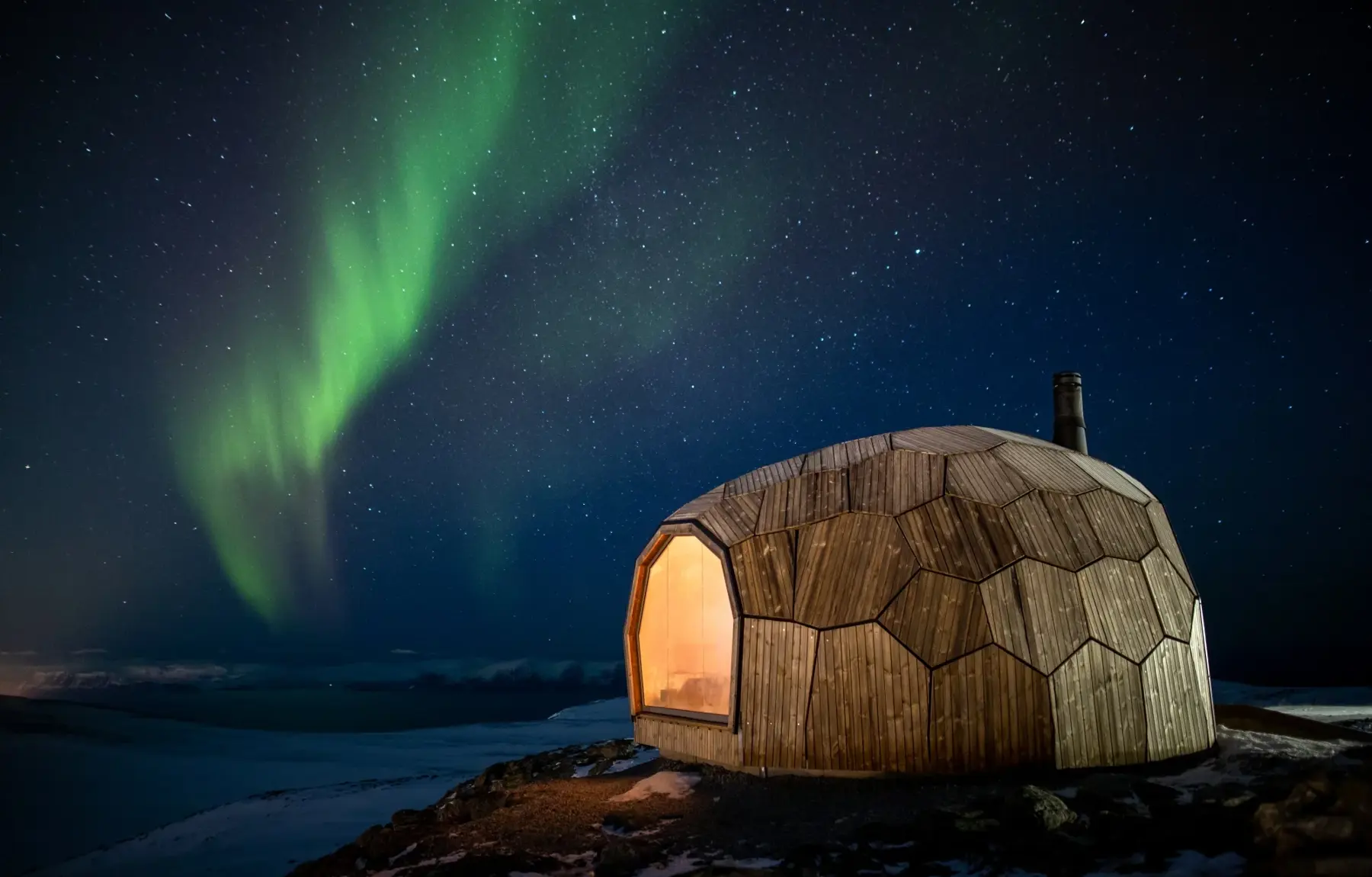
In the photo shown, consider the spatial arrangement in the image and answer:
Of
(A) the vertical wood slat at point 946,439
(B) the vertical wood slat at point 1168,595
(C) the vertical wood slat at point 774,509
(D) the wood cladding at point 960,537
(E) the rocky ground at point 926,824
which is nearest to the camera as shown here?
(E) the rocky ground at point 926,824

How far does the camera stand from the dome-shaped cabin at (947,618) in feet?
26.7

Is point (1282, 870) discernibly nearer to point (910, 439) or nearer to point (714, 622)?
point (910, 439)

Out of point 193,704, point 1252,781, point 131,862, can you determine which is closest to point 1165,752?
point 1252,781

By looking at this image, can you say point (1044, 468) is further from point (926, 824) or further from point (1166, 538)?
point (926, 824)

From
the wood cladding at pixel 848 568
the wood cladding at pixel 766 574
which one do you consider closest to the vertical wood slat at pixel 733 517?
the wood cladding at pixel 766 574

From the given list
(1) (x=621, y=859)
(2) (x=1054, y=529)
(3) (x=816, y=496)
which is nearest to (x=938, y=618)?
(2) (x=1054, y=529)

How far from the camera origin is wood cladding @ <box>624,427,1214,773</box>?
8.13m

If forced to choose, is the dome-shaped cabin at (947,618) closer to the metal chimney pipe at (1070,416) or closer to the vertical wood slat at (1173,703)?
the vertical wood slat at (1173,703)

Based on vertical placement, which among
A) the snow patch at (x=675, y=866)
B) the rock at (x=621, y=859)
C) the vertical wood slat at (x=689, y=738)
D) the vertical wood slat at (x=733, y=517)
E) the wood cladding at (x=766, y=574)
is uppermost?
the vertical wood slat at (x=733, y=517)

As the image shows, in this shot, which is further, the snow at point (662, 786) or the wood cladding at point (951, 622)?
the snow at point (662, 786)

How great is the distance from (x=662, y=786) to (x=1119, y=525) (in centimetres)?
640

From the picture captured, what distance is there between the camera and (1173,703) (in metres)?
8.94

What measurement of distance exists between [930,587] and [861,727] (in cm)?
169

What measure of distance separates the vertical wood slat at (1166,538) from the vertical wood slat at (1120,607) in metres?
1.03
